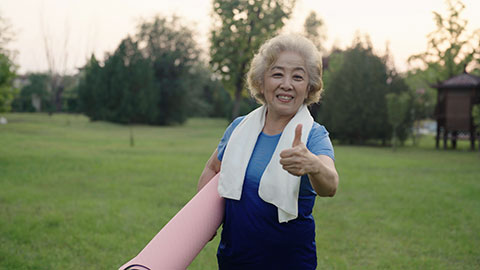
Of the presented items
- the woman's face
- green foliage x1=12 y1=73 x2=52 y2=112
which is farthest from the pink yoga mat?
green foliage x1=12 y1=73 x2=52 y2=112

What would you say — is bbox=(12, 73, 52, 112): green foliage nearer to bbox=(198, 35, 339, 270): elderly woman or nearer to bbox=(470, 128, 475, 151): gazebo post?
bbox=(470, 128, 475, 151): gazebo post

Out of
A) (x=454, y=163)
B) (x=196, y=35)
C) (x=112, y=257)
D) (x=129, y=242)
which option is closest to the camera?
(x=112, y=257)

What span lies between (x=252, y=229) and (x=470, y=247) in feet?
15.7

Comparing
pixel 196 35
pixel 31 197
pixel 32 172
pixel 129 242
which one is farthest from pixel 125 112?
pixel 129 242

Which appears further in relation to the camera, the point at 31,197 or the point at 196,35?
the point at 196,35

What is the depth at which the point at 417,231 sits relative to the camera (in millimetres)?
6930

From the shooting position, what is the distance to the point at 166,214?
7523 mm

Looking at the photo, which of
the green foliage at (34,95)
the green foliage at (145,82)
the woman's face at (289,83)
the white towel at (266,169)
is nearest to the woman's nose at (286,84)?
the woman's face at (289,83)

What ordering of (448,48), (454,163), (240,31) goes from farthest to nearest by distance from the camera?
(240,31) → (448,48) → (454,163)

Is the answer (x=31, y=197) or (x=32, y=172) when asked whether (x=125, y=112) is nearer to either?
(x=32, y=172)

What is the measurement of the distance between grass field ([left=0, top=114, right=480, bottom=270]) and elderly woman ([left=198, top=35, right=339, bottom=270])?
2.84 meters

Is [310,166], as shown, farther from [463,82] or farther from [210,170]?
[463,82]

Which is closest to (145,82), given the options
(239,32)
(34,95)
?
(239,32)

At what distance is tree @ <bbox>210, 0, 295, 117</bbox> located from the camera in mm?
37156
